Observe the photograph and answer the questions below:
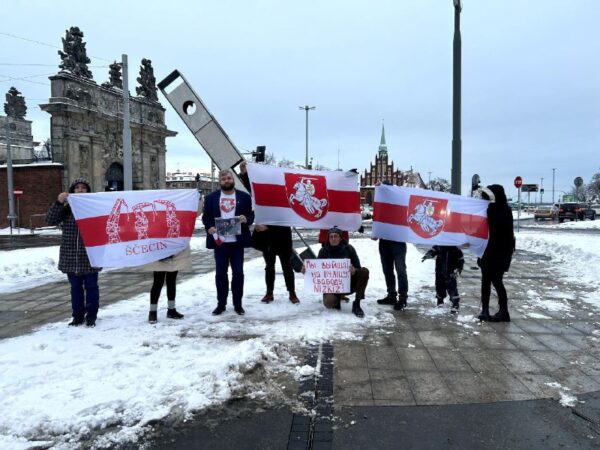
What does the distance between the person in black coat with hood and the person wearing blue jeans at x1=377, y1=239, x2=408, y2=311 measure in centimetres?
117

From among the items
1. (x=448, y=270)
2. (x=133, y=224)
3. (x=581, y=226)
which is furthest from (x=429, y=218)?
(x=581, y=226)

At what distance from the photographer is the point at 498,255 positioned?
632cm

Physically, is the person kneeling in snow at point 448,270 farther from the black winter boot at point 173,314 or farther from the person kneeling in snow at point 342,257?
the black winter boot at point 173,314

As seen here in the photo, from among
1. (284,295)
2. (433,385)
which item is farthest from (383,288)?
(433,385)

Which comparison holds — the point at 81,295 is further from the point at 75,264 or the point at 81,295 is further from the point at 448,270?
the point at 448,270

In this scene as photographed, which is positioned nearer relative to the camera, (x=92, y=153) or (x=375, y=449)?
(x=375, y=449)

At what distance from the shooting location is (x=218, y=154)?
24.3ft

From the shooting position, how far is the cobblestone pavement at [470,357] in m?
3.95

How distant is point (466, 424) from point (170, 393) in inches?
92.8

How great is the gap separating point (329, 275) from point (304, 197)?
1.40 metres

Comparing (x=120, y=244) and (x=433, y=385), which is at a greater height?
(x=120, y=244)

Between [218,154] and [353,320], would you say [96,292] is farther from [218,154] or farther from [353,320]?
[353,320]

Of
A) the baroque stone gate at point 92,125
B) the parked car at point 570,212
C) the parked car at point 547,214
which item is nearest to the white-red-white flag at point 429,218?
the baroque stone gate at point 92,125

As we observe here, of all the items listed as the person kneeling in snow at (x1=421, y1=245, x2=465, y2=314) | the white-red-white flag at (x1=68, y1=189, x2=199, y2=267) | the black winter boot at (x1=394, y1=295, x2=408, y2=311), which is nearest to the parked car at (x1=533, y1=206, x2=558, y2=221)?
the person kneeling in snow at (x1=421, y1=245, x2=465, y2=314)
